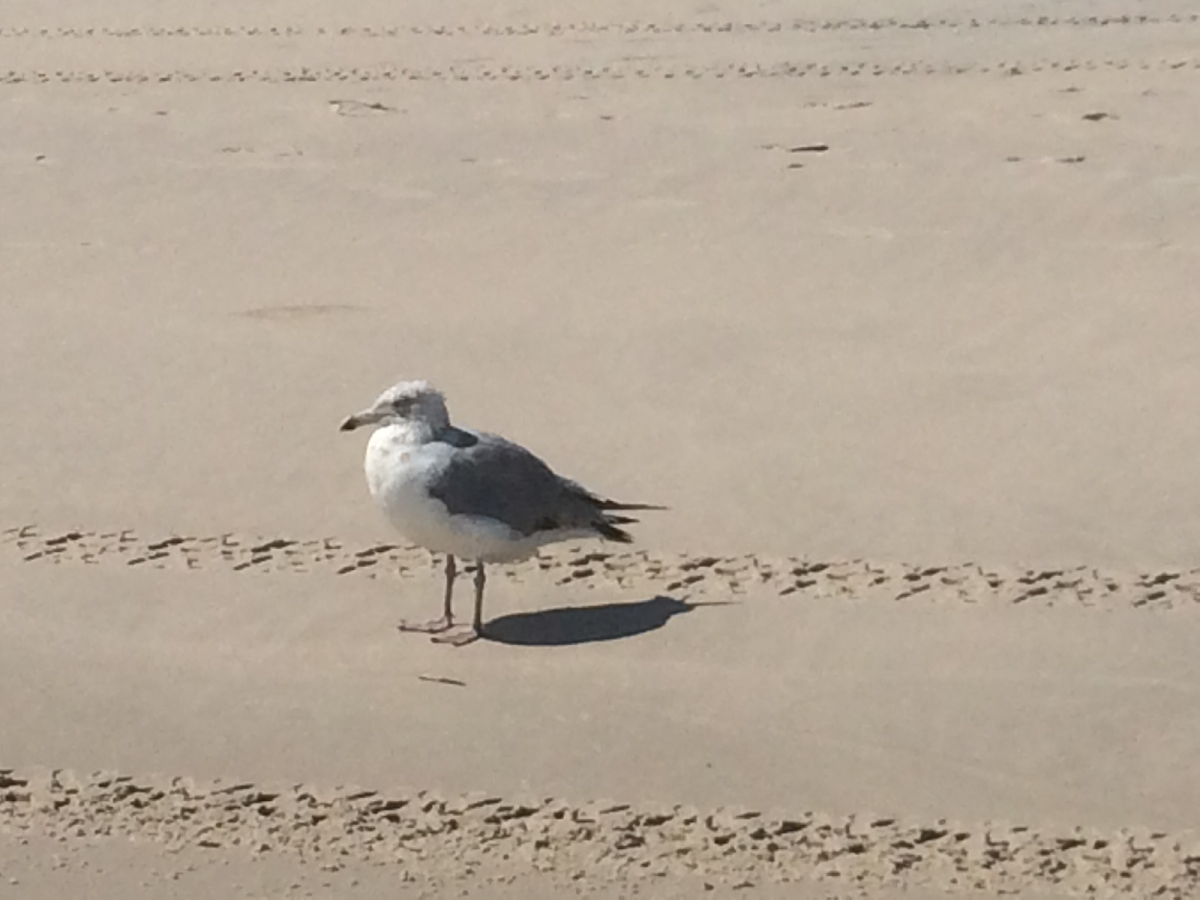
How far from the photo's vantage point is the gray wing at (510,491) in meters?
5.52

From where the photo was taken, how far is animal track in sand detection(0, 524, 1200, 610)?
578cm

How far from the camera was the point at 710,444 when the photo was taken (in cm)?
704

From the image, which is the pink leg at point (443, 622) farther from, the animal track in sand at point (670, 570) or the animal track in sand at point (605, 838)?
the animal track in sand at point (605, 838)

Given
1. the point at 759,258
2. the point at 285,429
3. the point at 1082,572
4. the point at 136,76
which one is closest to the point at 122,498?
the point at 285,429

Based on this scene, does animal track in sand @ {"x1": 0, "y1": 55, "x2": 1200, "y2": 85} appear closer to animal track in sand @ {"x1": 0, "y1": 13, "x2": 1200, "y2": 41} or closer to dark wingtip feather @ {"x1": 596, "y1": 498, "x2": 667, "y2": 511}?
animal track in sand @ {"x1": 0, "y1": 13, "x2": 1200, "y2": 41}

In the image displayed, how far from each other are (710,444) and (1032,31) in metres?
7.05

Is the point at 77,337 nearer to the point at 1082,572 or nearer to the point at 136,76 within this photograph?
the point at 1082,572

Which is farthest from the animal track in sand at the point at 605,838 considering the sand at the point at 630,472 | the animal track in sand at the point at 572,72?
the animal track in sand at the point at 572,72

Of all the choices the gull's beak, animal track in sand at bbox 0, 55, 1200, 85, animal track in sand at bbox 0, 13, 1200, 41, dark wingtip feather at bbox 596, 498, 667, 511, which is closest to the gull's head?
the gull's beak

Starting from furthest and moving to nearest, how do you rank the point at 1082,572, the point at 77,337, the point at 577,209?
the point at 577,209
the point at 77,337
the point at 1082,572

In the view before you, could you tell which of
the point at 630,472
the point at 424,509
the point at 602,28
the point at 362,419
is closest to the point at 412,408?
the point at 362,419

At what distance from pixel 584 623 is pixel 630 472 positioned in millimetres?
1194

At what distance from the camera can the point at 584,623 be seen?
18.6 feet

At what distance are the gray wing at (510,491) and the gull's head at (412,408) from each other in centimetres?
7
